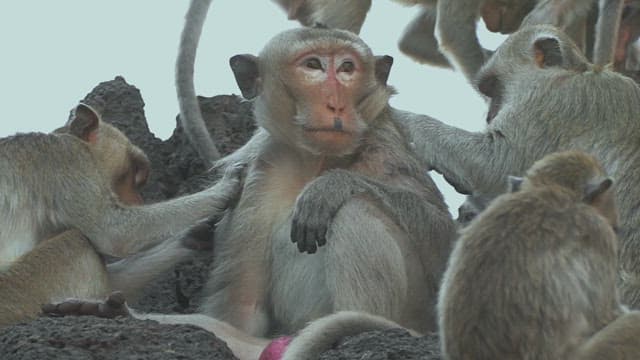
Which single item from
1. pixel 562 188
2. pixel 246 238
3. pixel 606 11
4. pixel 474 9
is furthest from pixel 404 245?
pixel 474 9

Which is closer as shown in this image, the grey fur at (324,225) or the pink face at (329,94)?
the grey fur at (324,225)

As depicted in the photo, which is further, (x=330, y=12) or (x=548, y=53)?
(x=330, y=12)

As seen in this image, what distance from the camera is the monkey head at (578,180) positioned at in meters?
8.52

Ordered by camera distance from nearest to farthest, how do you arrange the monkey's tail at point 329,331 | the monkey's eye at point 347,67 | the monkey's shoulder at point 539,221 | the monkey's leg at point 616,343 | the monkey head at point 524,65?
the monkey's leg at point 616,343, the monkey's shoulder at point 539,221, the monkey's tail at point 329,331, the monkey's eye at point 347,67, the monkey head at point 524,65

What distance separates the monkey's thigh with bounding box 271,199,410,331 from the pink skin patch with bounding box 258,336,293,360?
1.71 feet

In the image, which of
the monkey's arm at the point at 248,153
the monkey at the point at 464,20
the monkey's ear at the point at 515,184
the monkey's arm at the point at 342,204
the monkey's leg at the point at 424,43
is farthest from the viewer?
the monkey's leg at the point at 424,43

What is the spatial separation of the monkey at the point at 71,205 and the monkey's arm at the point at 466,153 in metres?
1.15

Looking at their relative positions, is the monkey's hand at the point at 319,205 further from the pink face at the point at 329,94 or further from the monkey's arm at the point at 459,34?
the monkey's arm at the point at 459,34

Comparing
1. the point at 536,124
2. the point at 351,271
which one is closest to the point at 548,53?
the point at 536,124

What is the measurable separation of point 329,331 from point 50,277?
1.67m

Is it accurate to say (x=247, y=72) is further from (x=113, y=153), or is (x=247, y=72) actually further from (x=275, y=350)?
(x=275, y=350)

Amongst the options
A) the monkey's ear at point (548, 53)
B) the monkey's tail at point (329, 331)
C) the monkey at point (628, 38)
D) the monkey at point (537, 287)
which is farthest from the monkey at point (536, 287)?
the monkey at point (628, 38)

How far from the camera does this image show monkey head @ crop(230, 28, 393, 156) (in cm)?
1083

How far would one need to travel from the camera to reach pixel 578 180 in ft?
28.1
